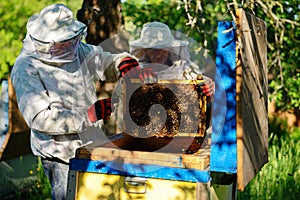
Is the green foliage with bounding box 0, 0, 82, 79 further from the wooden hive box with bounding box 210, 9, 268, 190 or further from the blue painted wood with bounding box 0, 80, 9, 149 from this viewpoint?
the wooden hive box with bounding box 210, 9, 268, 190

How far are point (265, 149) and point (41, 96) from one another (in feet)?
4.52

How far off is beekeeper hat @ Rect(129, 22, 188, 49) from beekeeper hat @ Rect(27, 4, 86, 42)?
74 cm

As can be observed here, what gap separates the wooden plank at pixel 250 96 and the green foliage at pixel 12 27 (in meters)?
3.68

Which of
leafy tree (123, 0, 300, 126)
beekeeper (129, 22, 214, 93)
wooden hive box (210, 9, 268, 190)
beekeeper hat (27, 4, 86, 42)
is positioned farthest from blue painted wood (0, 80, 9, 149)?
wooden hive box (210, 9, 268, 190)

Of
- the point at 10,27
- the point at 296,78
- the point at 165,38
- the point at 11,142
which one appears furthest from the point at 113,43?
the point at 296,78

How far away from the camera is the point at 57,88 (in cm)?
289

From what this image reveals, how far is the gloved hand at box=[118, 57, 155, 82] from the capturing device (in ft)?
9.34

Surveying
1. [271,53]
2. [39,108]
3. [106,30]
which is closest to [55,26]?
[39,108]

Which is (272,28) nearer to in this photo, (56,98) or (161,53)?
(161,53)

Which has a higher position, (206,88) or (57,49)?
(57,49)

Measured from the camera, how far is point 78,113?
8.95 feet

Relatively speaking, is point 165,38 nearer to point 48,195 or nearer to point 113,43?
point 113,43

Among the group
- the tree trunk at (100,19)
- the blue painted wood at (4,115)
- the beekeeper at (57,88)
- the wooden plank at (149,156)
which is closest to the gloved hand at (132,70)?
the beekeeper at (57,88)

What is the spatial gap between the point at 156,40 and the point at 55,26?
40.3 inches
